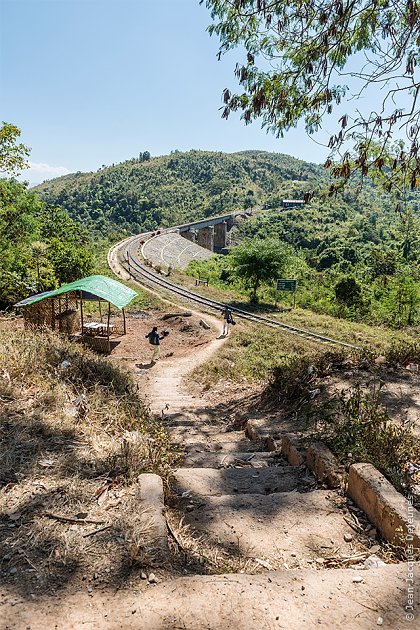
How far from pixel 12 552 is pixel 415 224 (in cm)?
6208

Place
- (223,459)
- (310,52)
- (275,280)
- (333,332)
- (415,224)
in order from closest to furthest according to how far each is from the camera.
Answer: (223,459)
(310,52)
(333,332)
(275,280)
(415,224)

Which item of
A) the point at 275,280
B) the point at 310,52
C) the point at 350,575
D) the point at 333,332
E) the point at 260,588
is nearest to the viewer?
the point at 260,588

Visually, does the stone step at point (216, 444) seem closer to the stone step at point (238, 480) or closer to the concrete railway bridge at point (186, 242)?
the stone step at point (238, 480)

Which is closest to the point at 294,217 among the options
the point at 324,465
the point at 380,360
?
the point at 380,360

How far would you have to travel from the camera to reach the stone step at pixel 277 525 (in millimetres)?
2615

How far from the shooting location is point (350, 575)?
218 cm

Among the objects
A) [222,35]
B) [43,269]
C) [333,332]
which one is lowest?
[333,332]

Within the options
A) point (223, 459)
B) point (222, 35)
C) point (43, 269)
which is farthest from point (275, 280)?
point (223, 459)

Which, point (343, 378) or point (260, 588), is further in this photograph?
point (343, 378)

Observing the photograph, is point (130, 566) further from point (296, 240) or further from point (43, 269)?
point (296, 240)

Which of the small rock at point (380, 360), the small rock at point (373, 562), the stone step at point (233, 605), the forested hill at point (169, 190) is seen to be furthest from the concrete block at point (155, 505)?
the forested hill at point (169, 190)

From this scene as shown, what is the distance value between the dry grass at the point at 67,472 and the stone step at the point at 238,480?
0.28m

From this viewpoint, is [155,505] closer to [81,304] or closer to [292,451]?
[292,451]

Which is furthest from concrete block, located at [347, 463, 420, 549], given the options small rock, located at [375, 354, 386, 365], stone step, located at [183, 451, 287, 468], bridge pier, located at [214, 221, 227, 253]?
bridge pier, located at [214, 221, 227, 253]
